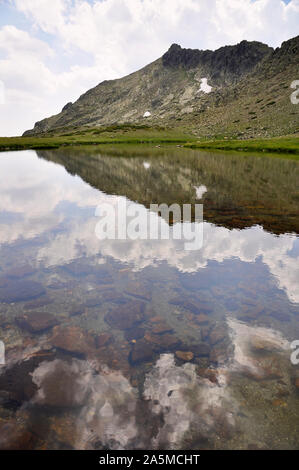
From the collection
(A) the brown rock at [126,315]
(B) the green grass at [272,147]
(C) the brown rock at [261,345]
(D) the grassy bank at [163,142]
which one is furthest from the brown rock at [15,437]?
(D) the grassy bank at [163,142]

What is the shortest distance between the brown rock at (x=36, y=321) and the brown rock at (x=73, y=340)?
0.46m

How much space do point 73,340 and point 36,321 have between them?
6.61ft

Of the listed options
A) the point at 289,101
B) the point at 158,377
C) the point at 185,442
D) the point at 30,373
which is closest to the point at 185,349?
the point at 158,377

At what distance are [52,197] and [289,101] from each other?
538 feet

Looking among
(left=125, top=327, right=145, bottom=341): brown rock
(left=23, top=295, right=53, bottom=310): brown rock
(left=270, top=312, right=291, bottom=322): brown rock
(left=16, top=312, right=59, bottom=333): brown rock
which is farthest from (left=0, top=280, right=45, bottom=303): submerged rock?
(left=270, top=312, right=291, bottom=322): brown rock

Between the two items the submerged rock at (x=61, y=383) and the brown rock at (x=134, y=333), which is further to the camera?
the brown rock at (x=134, y=333)

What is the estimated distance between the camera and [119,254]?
1697 centimetres

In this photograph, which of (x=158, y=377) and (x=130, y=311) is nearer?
(x=158, y=377)

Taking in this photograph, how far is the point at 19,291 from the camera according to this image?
13.0m

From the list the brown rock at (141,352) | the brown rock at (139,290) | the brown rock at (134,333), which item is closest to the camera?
the brown rock at (141,352)

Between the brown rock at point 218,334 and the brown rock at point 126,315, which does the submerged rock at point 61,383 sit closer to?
the brown rock at point 126,315

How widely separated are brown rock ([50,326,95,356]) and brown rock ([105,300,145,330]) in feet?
3.59

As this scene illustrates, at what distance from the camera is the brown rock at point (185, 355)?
8883mm
